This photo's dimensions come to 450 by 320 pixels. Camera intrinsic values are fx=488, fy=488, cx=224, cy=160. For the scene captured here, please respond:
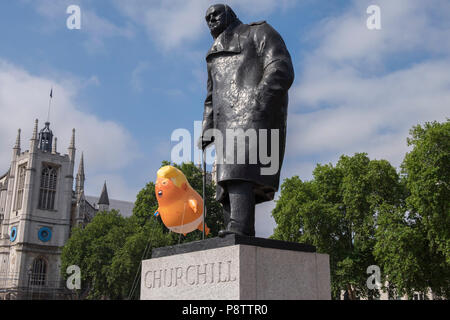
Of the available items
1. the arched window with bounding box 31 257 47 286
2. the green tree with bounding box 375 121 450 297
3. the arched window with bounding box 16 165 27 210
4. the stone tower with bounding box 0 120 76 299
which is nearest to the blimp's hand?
the green tree with bounding box 375 121 450 297

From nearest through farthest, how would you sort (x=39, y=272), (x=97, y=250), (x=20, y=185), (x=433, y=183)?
1. (x=433, y=183)
2. (x=97, y=250)
3. (x=39, y=272)
4. (x=20, y=185)

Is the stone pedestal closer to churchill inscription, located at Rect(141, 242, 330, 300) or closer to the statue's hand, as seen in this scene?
churchill inscription, located at Rect(141, 242, 330, 300)

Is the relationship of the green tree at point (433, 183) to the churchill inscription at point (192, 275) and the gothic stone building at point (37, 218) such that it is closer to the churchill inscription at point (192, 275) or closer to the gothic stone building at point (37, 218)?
the churchill inscription at point (192, 275)

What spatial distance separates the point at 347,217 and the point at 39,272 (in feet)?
168

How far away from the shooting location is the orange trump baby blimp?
22.4 meters

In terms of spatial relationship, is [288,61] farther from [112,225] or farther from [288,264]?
[112,225]

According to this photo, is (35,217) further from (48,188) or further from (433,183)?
(433,183)

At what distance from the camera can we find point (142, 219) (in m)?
41.9

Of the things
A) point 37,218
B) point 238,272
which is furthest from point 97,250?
point 238,272

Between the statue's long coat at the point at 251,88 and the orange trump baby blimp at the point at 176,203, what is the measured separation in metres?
15.3

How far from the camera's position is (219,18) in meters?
7.52

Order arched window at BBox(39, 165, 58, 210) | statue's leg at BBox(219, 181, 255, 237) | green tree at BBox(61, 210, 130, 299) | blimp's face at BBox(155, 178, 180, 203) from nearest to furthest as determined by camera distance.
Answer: statue's leg at BBox(219, 181, 255, 237), blimp's face at BBox(155, 178, 180, 203), green tree at BBox(61, 210, 130, 299), arched window at BBox(39, 165, 58, 210)

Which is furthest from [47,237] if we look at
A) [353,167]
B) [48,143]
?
[353,167]
